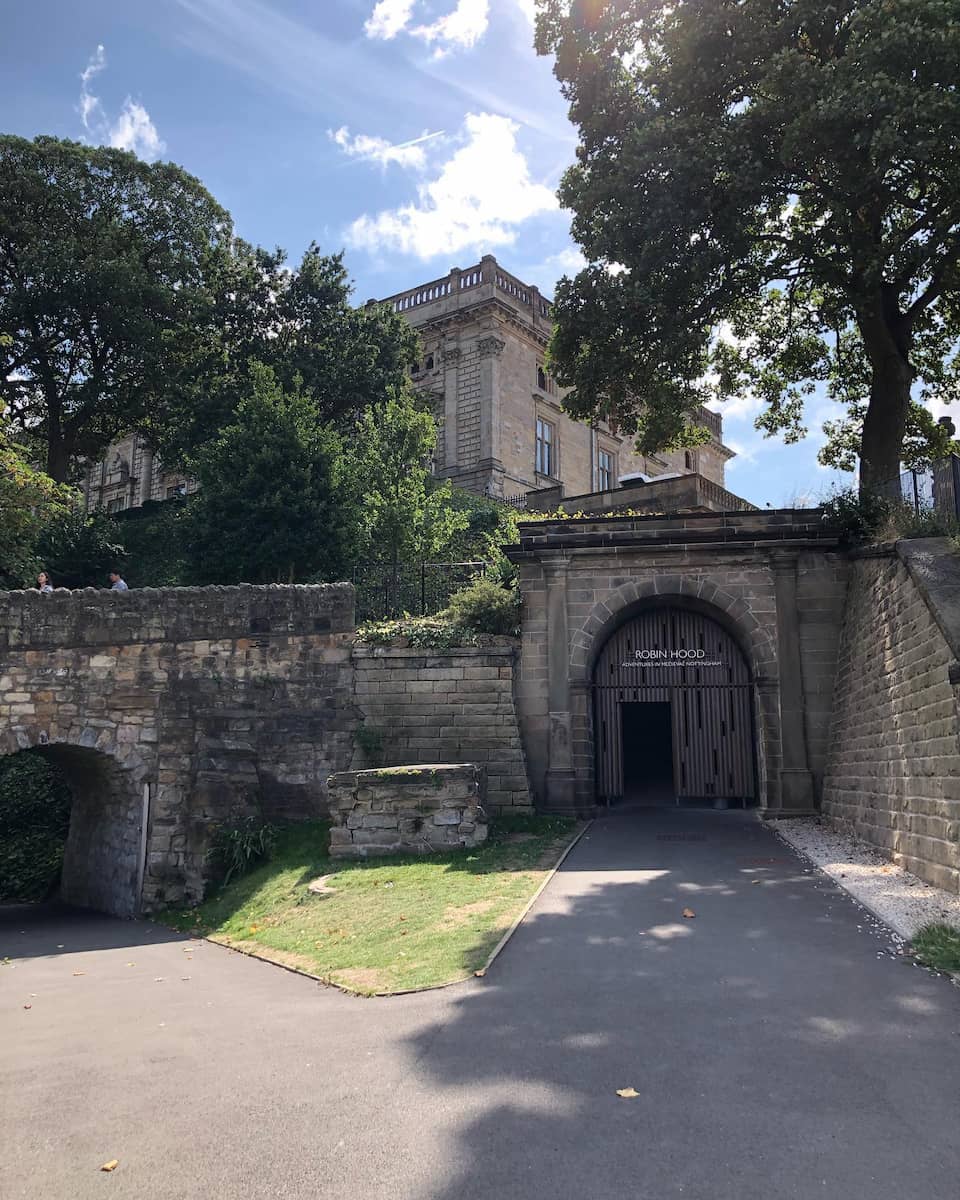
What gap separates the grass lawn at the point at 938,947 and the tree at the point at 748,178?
1010 centimetres

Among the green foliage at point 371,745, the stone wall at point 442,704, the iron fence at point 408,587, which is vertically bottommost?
the green foliage at point 371,745

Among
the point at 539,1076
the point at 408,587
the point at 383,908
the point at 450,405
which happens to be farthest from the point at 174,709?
the point at 450,405

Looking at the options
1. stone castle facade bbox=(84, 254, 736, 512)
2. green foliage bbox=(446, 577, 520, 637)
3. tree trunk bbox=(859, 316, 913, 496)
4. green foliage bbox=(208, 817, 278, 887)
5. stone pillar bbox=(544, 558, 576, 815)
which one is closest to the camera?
green foliage bbox=(208, 817, 278, 887)

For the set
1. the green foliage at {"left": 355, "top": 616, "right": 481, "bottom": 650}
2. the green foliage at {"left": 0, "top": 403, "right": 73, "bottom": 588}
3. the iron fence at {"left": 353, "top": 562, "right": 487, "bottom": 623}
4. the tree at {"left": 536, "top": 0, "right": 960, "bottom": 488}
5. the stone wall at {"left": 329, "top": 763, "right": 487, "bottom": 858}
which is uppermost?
the tree at {"left": 536, "top": 0, "right": 960, "bottom": 488}

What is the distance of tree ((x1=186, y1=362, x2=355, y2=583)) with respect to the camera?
2031cm

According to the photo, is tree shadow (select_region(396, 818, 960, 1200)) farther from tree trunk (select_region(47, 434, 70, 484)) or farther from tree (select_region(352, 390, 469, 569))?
tree trunk (select_region(47, 434, 70, 484))

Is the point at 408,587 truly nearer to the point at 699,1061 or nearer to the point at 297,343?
the point at 699,1061

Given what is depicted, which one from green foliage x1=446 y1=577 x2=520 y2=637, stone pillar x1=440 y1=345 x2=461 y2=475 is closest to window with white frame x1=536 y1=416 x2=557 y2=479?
stone pillar x1=440 y1=345 x2=461 y2=475

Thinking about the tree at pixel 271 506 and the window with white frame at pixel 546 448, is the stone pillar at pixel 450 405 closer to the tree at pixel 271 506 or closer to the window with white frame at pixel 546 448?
the window with white frame at pixel 546 448

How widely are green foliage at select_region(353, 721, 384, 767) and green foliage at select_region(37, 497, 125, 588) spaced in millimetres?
15653

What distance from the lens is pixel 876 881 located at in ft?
30.1

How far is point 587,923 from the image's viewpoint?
8000 mm

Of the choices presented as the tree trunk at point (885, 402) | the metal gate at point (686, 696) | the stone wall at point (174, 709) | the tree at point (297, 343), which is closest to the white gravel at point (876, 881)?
the metal gate at point (686, 696)

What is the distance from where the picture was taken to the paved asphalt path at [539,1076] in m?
3.82
